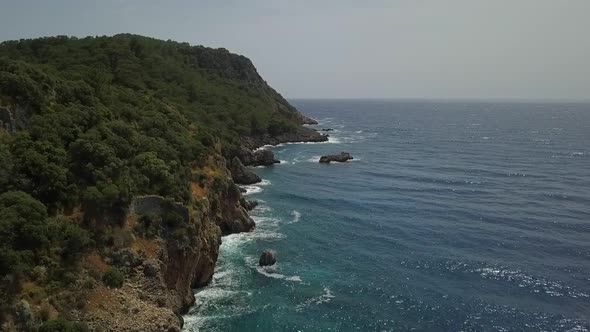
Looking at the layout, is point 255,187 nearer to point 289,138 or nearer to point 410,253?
point 410,253

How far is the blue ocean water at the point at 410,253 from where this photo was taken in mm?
42344

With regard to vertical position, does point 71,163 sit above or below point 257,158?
above

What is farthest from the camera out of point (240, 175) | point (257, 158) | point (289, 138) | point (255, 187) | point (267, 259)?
point (289, 138)

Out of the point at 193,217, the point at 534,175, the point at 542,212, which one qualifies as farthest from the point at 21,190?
the point at 534,175

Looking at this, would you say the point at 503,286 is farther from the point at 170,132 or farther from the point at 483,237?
the point at 170,132

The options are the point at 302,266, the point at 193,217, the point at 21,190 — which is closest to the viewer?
the point at 21,190

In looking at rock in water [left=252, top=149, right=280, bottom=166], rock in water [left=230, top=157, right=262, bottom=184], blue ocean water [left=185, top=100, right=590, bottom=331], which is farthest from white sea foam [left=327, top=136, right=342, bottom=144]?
rock in water [left=230, top=157, right=262, bottom=184]

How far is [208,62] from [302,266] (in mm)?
147671

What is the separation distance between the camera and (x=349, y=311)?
43219 mm

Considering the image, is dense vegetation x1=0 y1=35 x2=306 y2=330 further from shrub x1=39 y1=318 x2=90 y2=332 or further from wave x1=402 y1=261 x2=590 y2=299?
wave x1=402 y1=261 x2=590 y2=299

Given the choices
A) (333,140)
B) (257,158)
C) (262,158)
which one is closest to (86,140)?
(257,158)

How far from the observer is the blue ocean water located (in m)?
42.3

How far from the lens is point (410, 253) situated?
57.2 m

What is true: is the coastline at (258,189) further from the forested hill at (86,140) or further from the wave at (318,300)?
the forested hill at (86,140)
